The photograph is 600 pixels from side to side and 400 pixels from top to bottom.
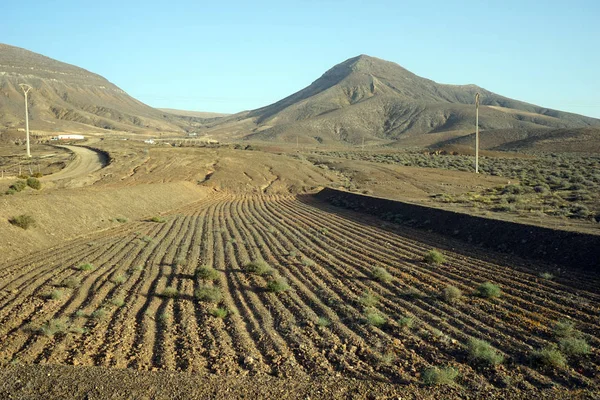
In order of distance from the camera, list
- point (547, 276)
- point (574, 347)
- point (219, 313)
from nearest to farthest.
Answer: point (574, 347) → point (219, 313) → point (547, 276)

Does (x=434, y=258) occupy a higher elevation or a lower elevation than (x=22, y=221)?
lower

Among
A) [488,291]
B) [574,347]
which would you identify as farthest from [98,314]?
[574,347]

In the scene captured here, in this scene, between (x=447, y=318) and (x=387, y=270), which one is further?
(x=387, y=270)

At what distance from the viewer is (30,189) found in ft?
120

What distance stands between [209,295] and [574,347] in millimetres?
7688

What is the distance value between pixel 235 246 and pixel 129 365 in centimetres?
1206

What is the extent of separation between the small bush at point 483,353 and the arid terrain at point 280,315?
Answer: 0.11 feet

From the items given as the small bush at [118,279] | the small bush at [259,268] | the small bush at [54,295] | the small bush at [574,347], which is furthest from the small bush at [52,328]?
the small bush at [574,347]

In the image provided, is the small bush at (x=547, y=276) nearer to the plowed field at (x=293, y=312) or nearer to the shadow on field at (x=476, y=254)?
the shadow on field at (x=476, y=254)

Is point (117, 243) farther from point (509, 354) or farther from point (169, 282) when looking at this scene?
point (509, 354)

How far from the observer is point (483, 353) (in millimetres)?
9117

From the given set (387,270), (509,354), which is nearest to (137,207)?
(387,270)

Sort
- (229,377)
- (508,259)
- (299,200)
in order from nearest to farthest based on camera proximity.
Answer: (229,377)
(508,259)
(299,200)

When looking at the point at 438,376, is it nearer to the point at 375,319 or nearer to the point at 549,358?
the point at 549,358
